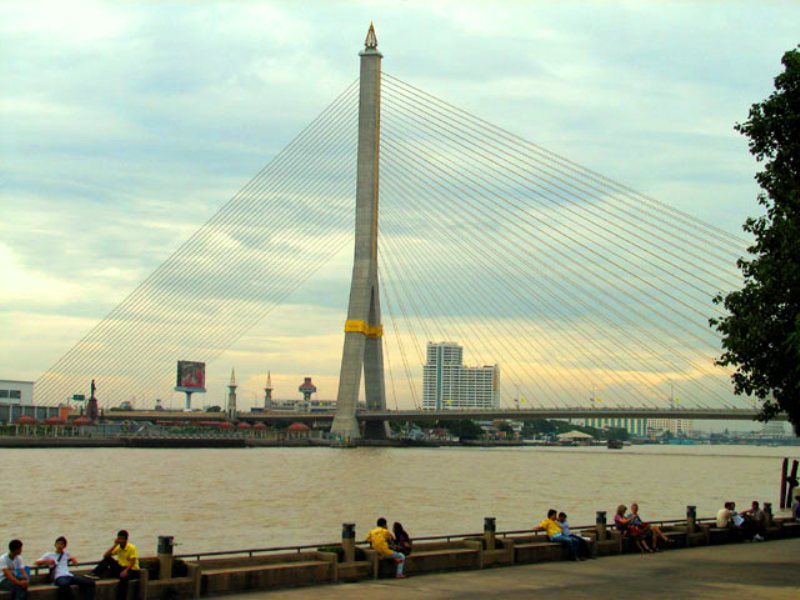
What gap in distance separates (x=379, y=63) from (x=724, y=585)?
254ft

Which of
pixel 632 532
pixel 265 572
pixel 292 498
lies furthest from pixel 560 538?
pixel 292 498

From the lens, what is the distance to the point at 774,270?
854 inches

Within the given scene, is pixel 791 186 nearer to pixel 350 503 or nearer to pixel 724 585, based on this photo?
pixel 724 585

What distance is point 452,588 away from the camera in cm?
1728

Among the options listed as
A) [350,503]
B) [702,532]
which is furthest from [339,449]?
[702,532]

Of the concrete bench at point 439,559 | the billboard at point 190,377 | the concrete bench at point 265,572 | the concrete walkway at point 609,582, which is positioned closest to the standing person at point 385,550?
the concrete bench at point 439,559

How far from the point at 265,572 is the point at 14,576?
409 cm

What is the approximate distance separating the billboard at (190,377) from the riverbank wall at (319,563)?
7008 inches

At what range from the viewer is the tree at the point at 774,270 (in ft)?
70.6

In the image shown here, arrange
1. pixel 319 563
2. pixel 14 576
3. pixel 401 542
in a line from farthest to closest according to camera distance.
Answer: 1. pixel 401 542
2. pixel 319 563
3. pixel 14 576

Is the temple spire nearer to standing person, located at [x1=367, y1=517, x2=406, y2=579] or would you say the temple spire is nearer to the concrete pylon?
the concrete pylon

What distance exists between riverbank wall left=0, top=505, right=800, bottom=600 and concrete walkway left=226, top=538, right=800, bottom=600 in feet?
1.01

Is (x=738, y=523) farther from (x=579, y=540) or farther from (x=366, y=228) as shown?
(x=366, y=228)

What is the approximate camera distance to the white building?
14681 centimetres
